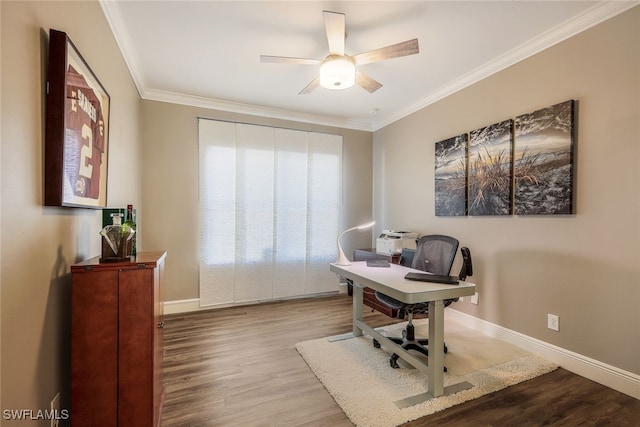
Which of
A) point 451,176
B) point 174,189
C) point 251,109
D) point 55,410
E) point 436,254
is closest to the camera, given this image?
point 55,410

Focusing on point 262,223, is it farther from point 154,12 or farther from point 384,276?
point 154,12

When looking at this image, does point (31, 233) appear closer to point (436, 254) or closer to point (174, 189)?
point (174, 189)

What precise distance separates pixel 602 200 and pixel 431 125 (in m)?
1.92

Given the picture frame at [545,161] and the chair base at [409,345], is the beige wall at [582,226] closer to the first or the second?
the picture frame at [545,161]

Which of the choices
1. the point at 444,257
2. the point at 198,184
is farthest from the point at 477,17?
the point at 198,184

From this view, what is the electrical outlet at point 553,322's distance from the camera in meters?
2.25

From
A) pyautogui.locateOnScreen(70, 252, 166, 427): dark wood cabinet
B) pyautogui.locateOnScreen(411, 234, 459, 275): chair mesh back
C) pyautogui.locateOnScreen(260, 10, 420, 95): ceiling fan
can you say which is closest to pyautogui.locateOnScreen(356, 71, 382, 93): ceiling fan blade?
pyautogui.locateOnScreen(260, 10, 420, 95): ceiling fan

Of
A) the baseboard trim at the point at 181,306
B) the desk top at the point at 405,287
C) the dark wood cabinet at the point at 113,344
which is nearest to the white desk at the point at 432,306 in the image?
the desk top at the point at 405,287

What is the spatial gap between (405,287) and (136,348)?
1.57 metres

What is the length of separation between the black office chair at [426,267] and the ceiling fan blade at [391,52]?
153 centimetres

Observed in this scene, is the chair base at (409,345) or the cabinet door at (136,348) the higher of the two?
the cabinet door at (136,348)

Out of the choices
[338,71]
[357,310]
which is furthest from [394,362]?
[338,71]

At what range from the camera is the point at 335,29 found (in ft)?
6.25

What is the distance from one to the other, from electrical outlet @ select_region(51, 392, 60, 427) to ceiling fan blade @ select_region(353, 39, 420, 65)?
2.68m
